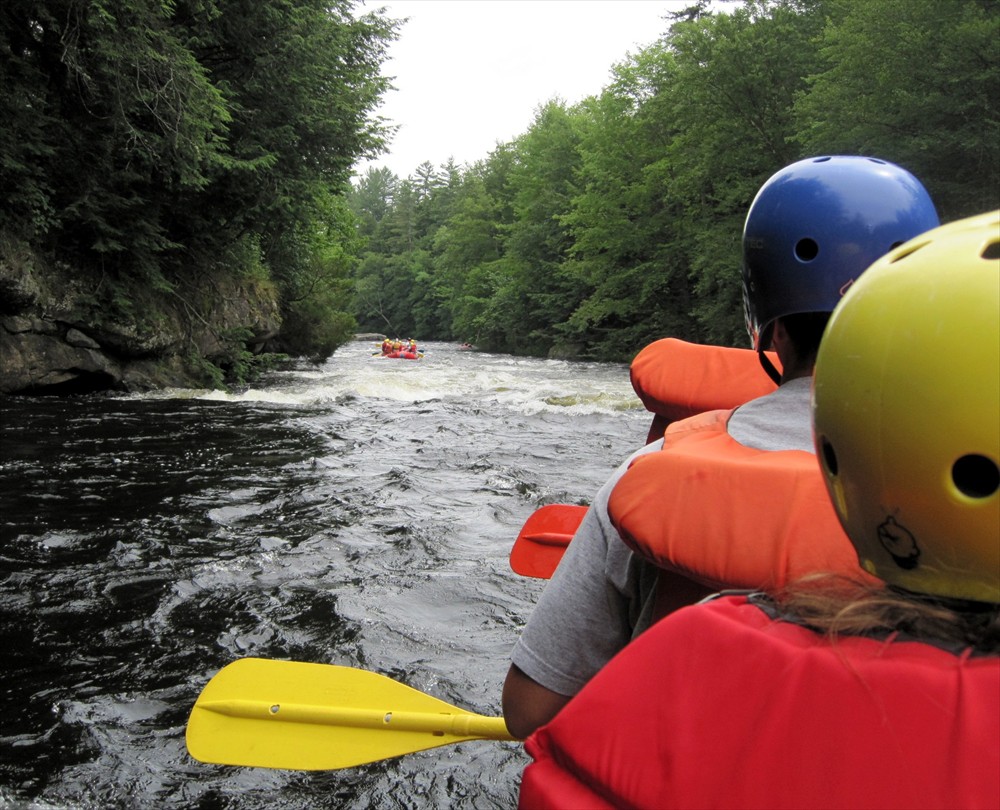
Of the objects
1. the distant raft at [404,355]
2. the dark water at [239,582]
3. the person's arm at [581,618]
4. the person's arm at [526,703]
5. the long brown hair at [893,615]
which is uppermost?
the long brown hair at [893,615]

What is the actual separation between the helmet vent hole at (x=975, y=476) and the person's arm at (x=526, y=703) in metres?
0.79

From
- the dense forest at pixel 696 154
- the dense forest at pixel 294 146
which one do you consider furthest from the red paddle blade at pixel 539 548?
the dense forest at pixel 696 154

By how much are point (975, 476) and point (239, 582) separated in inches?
160

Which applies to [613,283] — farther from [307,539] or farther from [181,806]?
[181,806]

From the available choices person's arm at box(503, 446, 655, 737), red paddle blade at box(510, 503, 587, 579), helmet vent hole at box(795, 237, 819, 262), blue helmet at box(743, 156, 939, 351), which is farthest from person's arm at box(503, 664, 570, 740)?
red paddle blade at box(510, 503, 587, 579)

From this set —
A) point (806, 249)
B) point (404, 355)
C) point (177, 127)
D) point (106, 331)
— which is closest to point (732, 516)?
point (806, 249)

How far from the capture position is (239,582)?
436cm

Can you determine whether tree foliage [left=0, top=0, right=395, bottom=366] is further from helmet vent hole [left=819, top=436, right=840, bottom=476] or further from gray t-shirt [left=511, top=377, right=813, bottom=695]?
helmet vent hole [left=819, top=436, right=840, bottom=476]

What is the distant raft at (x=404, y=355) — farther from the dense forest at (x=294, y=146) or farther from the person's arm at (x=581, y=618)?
the person's arm at (x=581, y=618)

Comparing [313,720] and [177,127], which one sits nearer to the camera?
[313,720]

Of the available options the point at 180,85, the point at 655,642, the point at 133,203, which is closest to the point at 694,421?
the point at 655,642

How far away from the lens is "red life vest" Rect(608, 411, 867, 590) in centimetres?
100

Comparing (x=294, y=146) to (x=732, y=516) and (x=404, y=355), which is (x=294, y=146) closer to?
(x=404, y=355)

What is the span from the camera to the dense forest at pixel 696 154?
1522cm
